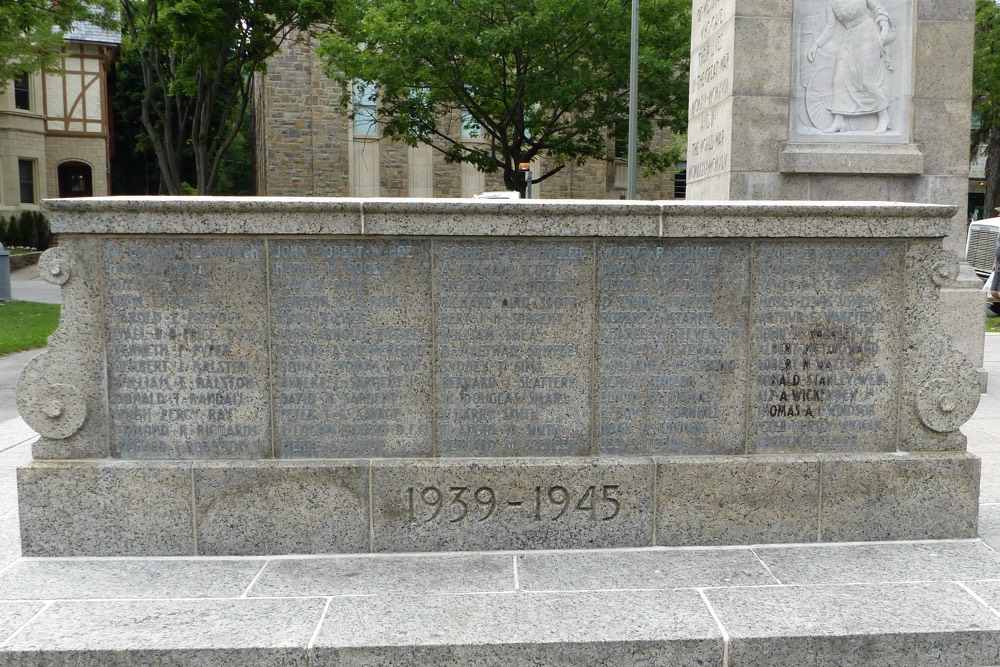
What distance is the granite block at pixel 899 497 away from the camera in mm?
4832

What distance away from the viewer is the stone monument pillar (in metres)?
8.37

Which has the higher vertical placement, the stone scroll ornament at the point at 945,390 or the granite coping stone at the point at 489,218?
the granite coping stone at the point at 489,218

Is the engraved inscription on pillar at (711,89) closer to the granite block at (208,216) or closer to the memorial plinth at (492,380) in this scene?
the memorial plinth at (492,380)

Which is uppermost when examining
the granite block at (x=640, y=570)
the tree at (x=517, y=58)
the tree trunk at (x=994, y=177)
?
the tree at (x=517, y=58)

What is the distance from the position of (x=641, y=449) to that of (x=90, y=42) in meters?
49.8

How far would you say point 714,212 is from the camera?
15.4ft

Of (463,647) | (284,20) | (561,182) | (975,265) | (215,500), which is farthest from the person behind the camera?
(561,182)

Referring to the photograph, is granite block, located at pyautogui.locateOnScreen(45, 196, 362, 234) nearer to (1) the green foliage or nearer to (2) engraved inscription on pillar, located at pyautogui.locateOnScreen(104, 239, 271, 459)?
(2) engraved inscription on pillar, located at pyautogui.locateOnScreen(104, 239, 271, 459)

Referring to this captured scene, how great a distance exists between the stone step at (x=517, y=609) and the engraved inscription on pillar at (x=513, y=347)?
2.27 feet

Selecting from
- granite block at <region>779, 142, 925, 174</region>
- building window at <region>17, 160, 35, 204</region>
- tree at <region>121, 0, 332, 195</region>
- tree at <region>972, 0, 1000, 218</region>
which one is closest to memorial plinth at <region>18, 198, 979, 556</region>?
granite block at <region>779, 142, 925, 174</region>

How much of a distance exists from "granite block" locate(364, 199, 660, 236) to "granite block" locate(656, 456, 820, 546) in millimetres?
1377

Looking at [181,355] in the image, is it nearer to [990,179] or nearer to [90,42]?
[990,179]

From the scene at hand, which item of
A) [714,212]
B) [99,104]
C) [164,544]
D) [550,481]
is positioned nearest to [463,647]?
[550,481]

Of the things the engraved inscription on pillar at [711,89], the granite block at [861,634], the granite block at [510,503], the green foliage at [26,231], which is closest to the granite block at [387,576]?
the granite block at [510,503]
